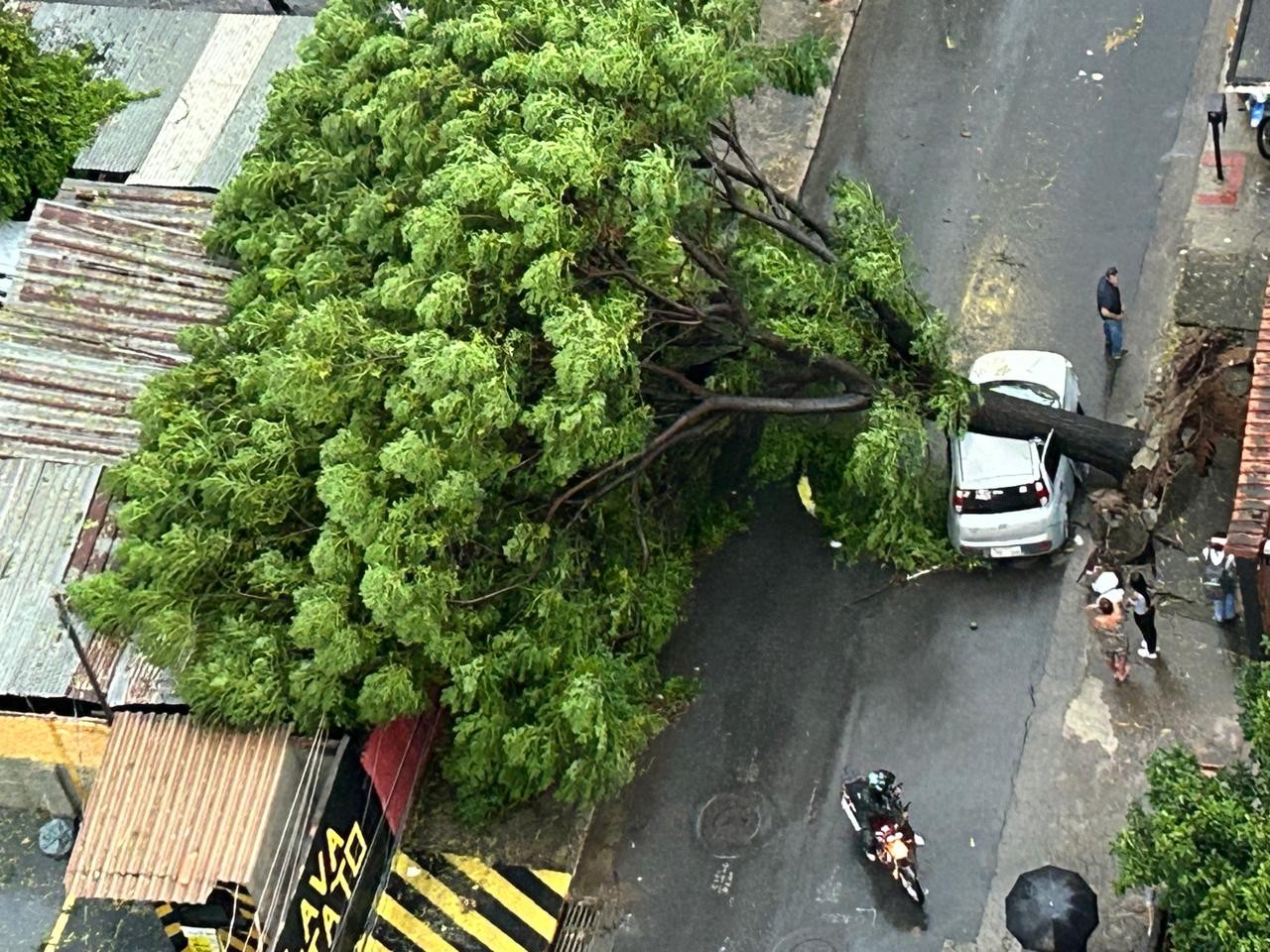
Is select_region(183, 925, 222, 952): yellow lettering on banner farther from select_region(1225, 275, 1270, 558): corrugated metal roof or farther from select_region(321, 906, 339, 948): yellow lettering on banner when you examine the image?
select_region(1225, 275, 1270, 558): corrugated metal roof

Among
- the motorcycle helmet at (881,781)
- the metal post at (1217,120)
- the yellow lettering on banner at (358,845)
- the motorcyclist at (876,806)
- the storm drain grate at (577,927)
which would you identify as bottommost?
the storm drain grate at (577,927)

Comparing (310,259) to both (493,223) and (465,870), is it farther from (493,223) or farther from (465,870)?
(465,870)

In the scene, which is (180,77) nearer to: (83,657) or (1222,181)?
(83,657)

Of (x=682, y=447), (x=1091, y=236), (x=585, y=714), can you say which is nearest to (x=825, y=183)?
(x=1091, y=236)

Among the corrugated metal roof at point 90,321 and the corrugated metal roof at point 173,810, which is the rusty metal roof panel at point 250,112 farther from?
the corrugated metal roof at point 173,810

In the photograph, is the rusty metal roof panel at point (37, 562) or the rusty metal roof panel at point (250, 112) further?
the rusty metal roof panel at point (250, 112)

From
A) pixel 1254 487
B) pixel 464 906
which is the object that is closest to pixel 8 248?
pixel 464 906

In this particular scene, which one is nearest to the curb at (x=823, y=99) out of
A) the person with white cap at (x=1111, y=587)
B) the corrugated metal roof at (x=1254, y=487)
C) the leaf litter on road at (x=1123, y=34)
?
the leaf litter on road at (x=1123, y=34)

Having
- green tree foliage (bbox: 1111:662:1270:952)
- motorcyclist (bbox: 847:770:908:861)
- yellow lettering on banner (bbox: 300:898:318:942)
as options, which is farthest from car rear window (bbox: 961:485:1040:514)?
yellow lettering on banner (bbox: 300:898:318:942)
